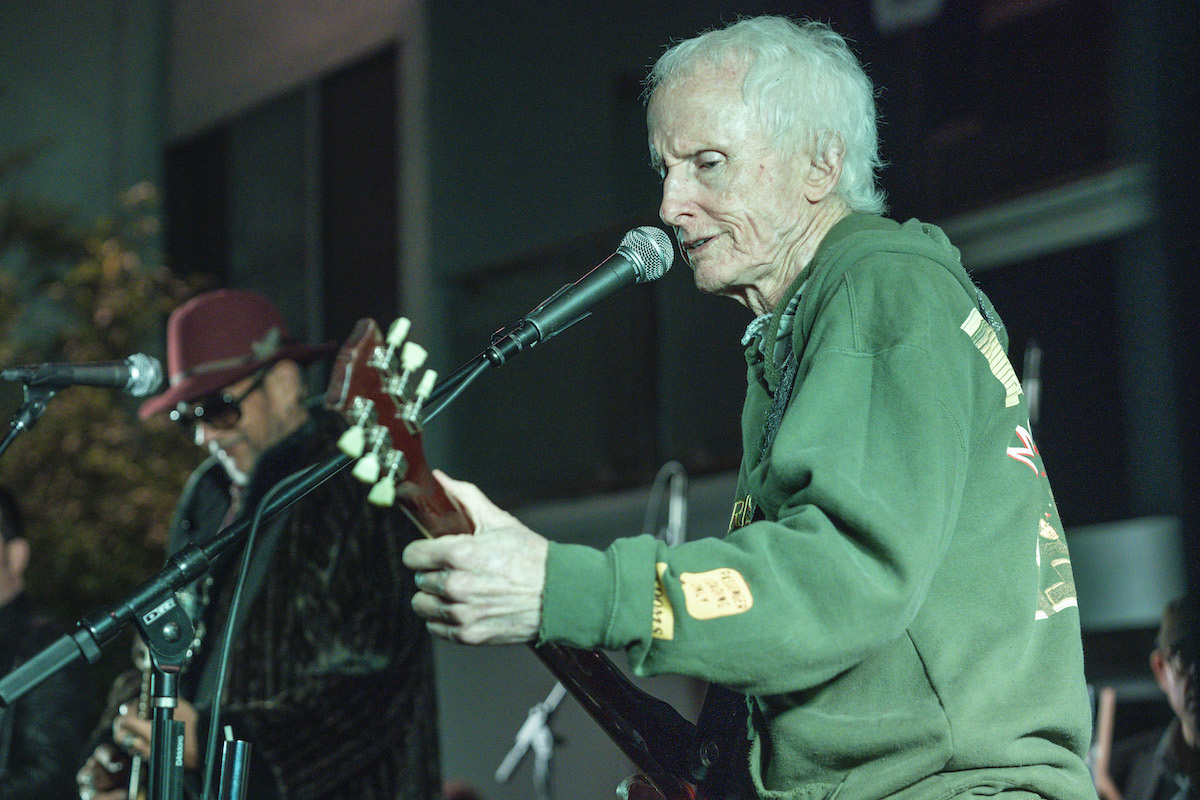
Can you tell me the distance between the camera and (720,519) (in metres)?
5.64

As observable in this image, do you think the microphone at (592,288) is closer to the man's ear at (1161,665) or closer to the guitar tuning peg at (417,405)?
the guitar tuning peg at (417,405)

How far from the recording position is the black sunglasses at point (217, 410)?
11.7ft

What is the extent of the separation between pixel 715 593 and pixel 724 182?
677 mm

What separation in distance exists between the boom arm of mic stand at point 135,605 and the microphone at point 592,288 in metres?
0.27

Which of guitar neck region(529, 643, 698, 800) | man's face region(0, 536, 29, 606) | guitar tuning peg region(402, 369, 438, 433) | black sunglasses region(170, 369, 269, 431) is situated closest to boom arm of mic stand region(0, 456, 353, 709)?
guitar tuning peg region(402, 369, 438, 433)

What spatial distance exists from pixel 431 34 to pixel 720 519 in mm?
3364

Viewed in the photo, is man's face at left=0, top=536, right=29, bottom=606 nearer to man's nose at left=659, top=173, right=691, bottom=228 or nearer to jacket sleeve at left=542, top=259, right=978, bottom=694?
man's nose at left=659, top=173, right=691, bottom=228

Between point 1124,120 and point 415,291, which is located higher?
point 1124,120

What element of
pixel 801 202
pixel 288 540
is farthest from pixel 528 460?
pixel 801 202

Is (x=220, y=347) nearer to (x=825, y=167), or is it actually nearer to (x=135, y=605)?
(x=135, y=605)

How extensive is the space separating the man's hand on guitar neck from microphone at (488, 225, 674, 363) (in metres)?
0.38

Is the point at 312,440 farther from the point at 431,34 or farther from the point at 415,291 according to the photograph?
the point at 431,34

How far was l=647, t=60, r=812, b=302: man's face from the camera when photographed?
178 cm

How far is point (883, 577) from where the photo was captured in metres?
1.37
